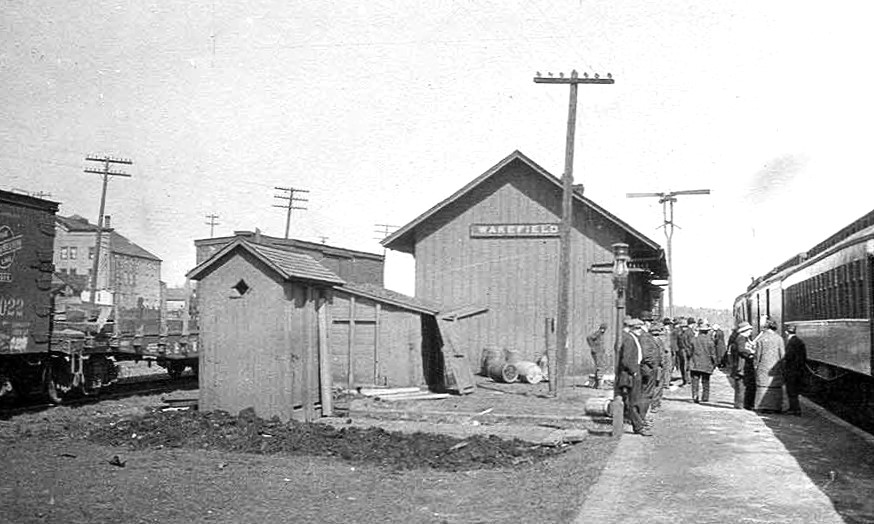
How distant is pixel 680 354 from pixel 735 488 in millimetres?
15939

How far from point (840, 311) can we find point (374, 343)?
35.7 ft

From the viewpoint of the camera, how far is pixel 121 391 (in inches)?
824

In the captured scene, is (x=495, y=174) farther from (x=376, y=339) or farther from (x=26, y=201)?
(x=26, y=201)

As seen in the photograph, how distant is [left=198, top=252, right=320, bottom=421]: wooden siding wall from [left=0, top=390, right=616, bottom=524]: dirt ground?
60 cm

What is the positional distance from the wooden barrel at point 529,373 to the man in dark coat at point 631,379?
38.2ft

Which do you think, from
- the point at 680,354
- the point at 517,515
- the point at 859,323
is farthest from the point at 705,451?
the point at 680,354

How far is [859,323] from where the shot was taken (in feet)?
42.3

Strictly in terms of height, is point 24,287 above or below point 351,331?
above

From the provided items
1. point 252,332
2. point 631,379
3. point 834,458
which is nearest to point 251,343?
point 252,332

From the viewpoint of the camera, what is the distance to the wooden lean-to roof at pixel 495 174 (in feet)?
88.8

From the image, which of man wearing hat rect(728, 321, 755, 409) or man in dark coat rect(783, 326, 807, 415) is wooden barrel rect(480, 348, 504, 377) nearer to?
man wearing hat rect(728, 321, 755, 409)

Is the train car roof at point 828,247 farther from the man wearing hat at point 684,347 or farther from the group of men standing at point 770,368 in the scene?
the man wearing hat at point 684,347

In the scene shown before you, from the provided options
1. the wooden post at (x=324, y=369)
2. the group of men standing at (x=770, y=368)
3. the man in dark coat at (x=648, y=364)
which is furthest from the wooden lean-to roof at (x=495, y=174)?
the man in dark coat at (x=648, y=364)

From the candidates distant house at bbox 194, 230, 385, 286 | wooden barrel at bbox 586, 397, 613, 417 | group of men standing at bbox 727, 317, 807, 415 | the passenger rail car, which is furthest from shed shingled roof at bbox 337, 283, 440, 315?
distant house at bbox 194, 230, 385, 286
